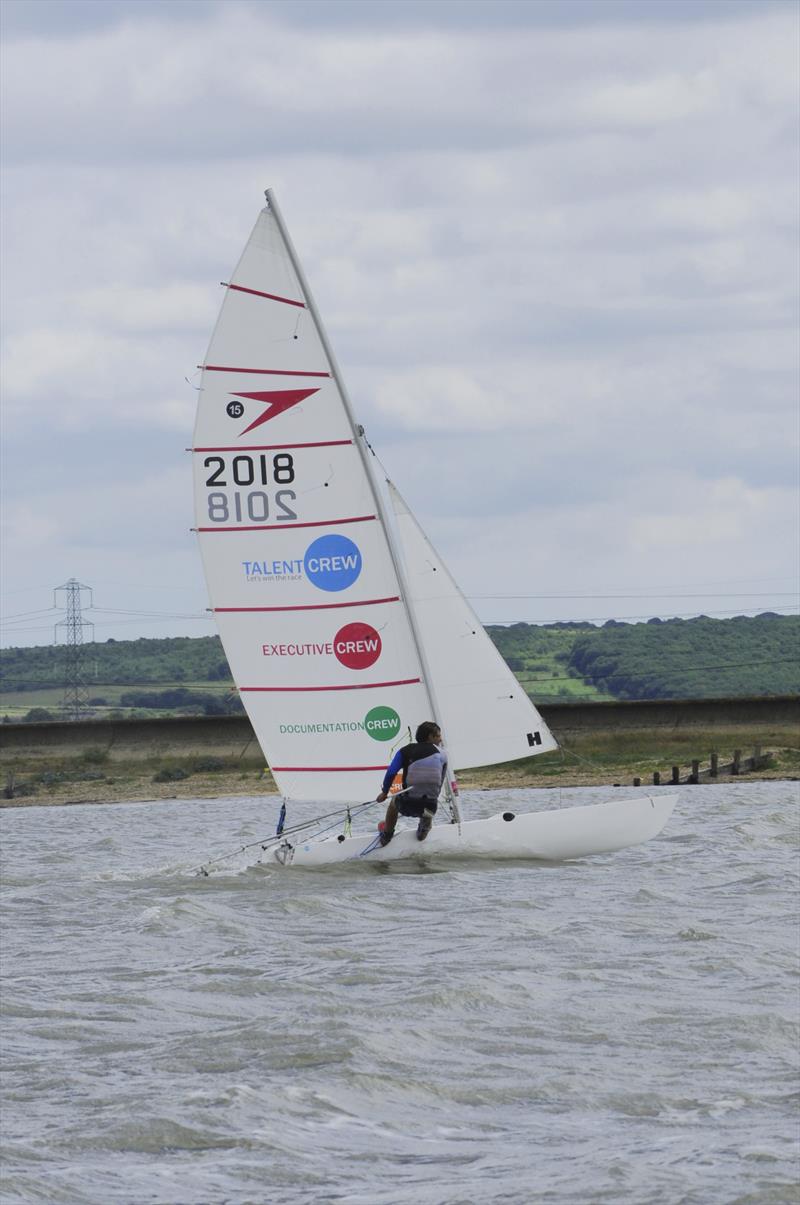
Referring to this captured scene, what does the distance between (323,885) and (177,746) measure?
167 ft

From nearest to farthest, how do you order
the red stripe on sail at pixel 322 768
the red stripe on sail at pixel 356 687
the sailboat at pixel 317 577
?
1. the sailboat at pixel 317 577
2. the red stripe on sail at pixel 356 687
3. the red stripe on sail at pixel 322 768

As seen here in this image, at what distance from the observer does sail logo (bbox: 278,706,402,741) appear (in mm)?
21344

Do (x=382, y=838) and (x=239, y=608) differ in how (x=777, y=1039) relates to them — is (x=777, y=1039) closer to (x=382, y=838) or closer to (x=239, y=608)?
(x=382, y=838)

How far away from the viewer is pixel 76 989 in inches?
520

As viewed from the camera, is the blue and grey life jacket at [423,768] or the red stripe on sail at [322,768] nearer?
the blue and grey life jacket at [423,768]

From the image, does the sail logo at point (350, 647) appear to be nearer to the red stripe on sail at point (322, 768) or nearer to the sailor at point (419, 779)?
the red stripe on sail at point (322, 768)

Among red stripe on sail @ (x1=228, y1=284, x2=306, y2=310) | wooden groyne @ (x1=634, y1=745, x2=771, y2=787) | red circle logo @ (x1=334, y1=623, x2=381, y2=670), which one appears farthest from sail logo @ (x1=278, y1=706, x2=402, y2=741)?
wooden groyne @ (x1=634, y1=745, x2=771, y2=787)

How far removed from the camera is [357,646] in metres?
21.4

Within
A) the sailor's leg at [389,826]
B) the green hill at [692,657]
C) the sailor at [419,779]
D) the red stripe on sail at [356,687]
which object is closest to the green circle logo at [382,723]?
the red stripe on sail at [356,687]

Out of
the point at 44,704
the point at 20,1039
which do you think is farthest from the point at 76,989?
the point at 44,704

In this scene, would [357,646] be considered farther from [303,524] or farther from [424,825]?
[424,825]

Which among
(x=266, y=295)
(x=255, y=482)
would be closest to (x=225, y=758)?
(x=255, y=482)

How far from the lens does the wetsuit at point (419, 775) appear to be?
20047 mm

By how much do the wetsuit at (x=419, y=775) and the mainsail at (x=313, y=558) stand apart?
686 millimetres
